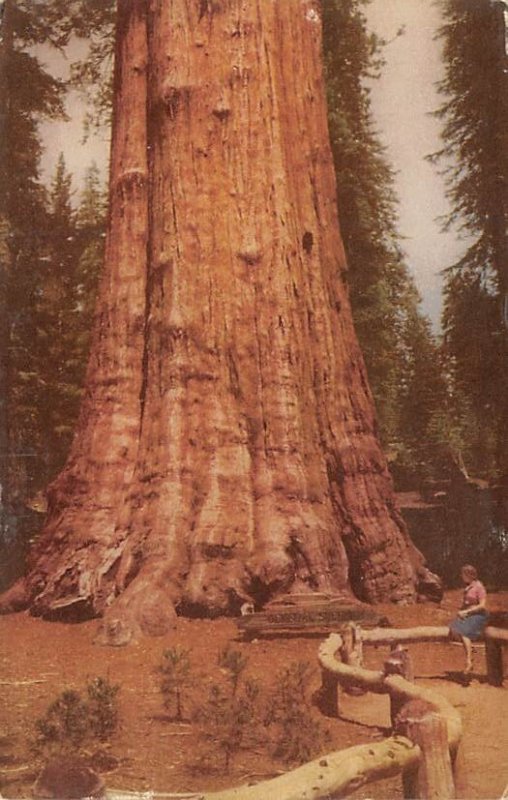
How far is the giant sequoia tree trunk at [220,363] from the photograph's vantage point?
532 cm

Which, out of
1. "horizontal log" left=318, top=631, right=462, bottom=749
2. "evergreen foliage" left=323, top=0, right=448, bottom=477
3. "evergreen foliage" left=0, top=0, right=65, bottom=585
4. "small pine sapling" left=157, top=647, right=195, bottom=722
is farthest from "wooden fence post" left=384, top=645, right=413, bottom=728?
"evergreen foliage" left=0, top=0, right=65, bottom=585

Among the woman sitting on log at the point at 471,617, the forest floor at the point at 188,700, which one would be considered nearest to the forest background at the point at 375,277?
the woman sitting on log at the point at 471,617

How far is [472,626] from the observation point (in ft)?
15.5

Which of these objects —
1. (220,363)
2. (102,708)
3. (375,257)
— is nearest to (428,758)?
(102,708)

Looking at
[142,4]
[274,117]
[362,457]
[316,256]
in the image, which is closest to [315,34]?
[274,117]

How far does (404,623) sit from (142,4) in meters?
4.76

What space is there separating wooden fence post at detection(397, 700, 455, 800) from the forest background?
5.25 ft

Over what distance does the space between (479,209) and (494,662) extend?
2.72m

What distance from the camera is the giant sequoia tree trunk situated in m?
5.32

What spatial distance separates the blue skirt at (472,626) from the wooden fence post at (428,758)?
96 centimetres

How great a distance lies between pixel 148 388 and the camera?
5742 millimetres

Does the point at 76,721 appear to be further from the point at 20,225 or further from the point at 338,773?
the point at 20,225

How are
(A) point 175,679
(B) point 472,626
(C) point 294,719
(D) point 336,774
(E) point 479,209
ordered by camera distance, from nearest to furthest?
(D) point 336,774
(C) point 294,719
(A) point 175,679
(B) point 472,626
(E) point 479,209

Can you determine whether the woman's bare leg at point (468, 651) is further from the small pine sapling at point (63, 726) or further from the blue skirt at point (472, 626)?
the small pine sapling at point (63, 726)
